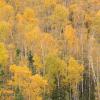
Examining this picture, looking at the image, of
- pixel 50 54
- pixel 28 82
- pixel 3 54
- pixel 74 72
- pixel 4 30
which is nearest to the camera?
pixel 28 82

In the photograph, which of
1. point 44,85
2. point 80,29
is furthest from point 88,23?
point 44,85

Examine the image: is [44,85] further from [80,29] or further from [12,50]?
[80,29]

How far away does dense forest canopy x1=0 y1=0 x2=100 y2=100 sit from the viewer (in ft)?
144

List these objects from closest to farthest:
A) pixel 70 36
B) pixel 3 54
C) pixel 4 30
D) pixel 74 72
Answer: pixel 74 72 → pixel 3 54 → pixel 70 36 → pixel 4 30

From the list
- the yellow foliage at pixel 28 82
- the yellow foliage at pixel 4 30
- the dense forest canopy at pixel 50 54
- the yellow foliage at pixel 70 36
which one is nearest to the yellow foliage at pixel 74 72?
the dense forest canopy at pixel 50 54

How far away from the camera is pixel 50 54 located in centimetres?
4675

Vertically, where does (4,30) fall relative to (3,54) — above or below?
above

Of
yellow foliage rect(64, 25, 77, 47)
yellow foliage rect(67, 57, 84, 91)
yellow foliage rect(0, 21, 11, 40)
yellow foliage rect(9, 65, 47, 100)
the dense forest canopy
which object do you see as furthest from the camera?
yellow foliage rect(0, 21, 11, 40)

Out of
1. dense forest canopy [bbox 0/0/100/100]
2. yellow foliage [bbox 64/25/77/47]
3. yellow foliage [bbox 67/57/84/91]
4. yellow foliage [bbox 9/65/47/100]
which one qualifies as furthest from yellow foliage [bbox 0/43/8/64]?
yellow foliage [bbox 64/25/77/47]

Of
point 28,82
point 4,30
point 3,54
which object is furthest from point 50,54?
point 4,30

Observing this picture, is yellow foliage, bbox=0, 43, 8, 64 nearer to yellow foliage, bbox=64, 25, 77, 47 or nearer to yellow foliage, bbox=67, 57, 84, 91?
yellow foliage, bbox=67, 57, 84, 91

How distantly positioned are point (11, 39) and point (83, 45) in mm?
8504

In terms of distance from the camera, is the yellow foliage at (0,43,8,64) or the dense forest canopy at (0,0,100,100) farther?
the yellow foliage at (0,43,8,64)

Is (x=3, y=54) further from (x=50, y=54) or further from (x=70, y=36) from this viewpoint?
(x=70, y=36)
